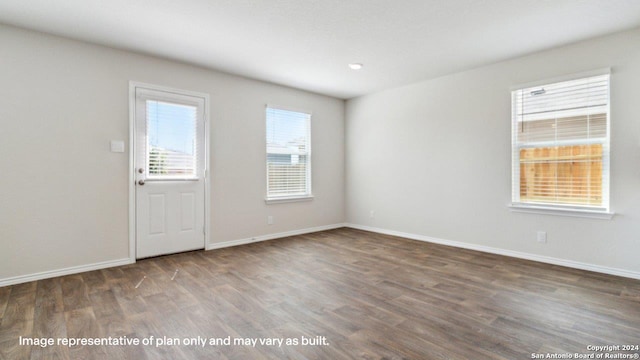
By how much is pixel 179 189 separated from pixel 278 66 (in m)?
2.14

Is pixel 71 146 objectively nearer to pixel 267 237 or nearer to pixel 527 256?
pixel 267 237

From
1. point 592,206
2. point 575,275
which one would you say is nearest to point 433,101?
point 592,206

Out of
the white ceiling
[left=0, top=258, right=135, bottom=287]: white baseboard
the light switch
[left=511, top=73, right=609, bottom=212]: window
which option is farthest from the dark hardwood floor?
the white ceiling

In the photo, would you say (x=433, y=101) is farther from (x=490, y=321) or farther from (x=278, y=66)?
(x=490, y=321)

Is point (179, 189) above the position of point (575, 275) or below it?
above

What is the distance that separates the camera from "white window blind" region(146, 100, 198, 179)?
396 cm

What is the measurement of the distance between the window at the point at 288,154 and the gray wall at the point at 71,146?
808 mm

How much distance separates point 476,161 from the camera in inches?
174

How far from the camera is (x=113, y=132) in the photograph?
144 inches

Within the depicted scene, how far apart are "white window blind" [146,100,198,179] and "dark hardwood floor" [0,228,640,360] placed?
115cm

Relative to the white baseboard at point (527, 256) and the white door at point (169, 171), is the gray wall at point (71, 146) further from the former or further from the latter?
the white baseboard at point (527, 256)

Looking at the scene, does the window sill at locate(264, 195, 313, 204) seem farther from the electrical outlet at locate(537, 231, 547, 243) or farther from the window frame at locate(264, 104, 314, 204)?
the electrical outlet at locate(537, 231, 547, 243)

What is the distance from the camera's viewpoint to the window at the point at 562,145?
11.4ft

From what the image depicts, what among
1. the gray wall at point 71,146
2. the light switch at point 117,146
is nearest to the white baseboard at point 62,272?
the gray wall at point 71,146
